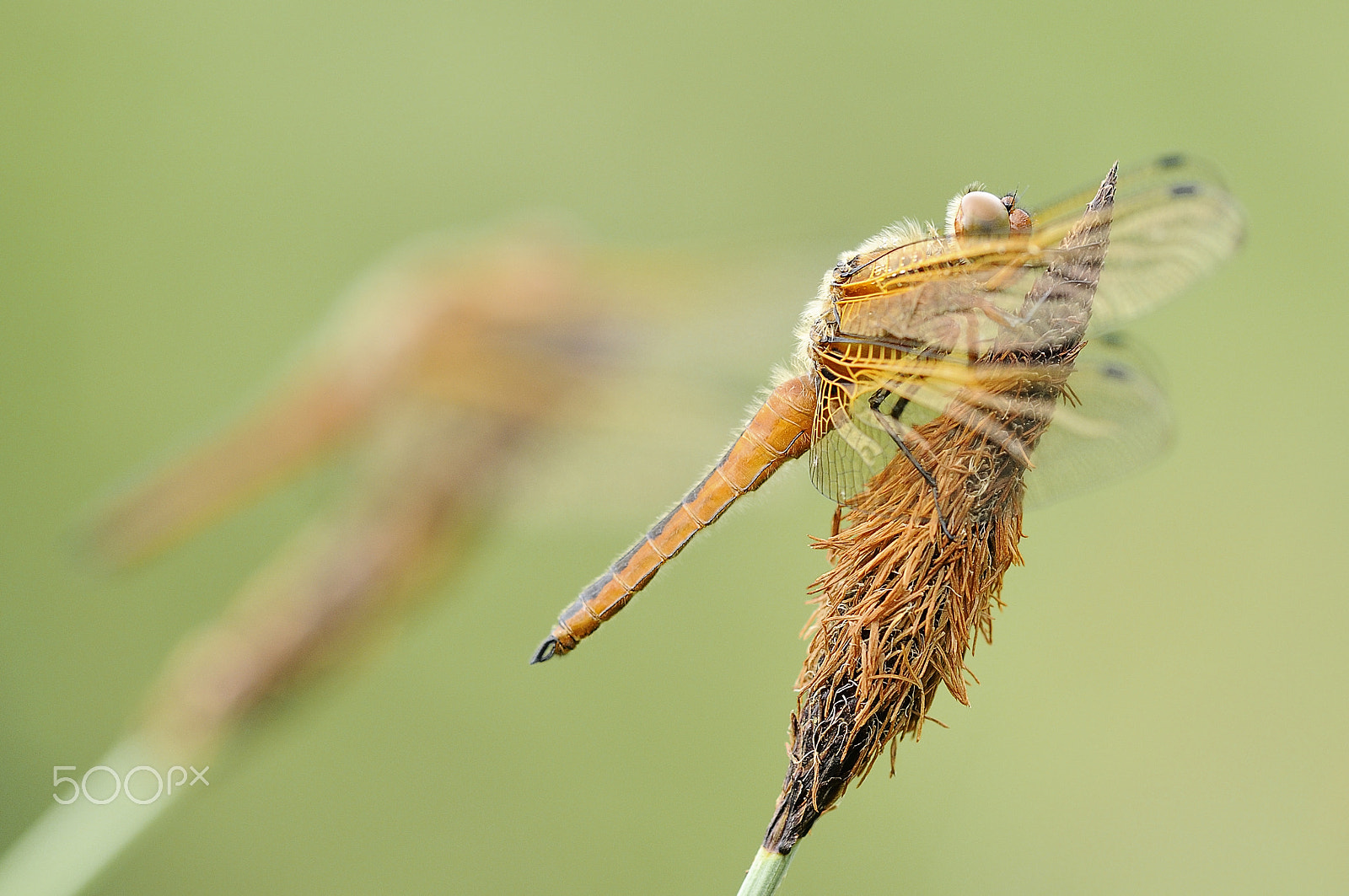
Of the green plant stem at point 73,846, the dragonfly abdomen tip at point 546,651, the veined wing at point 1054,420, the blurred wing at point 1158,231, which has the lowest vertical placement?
the green plant stem at point 73,846


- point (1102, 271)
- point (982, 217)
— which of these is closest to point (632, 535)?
point (982, 217)

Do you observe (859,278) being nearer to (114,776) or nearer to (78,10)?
(114,776)

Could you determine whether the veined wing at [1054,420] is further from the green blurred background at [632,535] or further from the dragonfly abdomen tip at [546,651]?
the green blurred background at [632,535]

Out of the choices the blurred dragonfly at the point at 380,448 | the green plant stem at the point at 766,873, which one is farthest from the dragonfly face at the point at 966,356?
the blurred dragonfly at the point at 380,448

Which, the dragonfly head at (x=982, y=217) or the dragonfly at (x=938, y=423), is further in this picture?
the dragonfly head at (x=982, y=217)

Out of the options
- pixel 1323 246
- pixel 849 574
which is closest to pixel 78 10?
pixel 849 574

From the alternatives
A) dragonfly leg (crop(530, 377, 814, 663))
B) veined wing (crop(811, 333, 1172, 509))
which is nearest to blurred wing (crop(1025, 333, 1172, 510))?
veined wing (crop(811, 333, 1172, 509))
